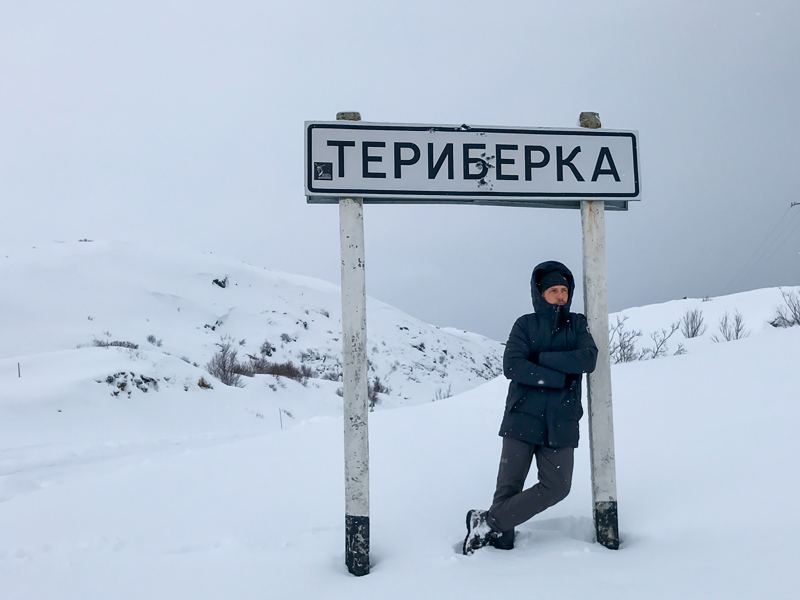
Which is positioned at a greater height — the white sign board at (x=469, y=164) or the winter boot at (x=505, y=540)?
the white sign board at (x=469, y=164)

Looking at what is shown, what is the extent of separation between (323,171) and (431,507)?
2.22 m

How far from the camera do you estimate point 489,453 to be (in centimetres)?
456

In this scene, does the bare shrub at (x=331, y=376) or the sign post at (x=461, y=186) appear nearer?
the sign post at (x=461, y=186)

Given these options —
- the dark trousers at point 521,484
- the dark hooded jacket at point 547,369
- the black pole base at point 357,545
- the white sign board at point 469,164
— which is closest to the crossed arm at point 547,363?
the dark hooded jacket at point 547,369

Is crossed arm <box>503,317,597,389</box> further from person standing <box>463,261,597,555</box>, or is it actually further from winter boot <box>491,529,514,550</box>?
A: winter boot <box>491,529,514,550</box>

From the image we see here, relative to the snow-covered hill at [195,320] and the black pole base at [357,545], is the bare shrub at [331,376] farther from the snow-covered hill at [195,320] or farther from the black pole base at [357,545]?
the black pole base at [357,545]

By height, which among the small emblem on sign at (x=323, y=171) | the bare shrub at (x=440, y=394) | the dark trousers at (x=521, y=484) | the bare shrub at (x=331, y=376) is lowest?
the bare shrub at (x=440, y=394)

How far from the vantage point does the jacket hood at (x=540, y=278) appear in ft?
9.45

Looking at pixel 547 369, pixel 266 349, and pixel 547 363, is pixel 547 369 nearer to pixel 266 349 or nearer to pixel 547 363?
pixel 547 363

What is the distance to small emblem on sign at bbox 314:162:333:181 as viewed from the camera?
2814 millimetres

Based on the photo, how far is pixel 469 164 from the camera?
2955 millimetres

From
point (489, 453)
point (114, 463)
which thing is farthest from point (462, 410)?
point (114, 463)

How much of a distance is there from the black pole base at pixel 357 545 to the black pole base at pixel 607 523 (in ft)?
4.03

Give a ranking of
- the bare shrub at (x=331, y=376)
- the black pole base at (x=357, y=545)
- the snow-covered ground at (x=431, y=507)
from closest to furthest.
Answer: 1. the snow-covered ground at (x=431, y=507)
2. the black pole base at (x=357, y=545)
3. the bare shrub at (x=331, y=376)
